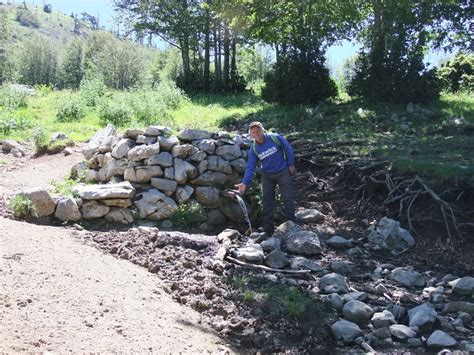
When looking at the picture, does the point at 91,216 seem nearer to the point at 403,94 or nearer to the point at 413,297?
the point at 413,297

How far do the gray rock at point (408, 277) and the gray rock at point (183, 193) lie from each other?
377 centimetres

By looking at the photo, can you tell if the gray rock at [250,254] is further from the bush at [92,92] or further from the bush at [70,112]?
the bush at [92,92]

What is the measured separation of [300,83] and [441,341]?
43.8ft

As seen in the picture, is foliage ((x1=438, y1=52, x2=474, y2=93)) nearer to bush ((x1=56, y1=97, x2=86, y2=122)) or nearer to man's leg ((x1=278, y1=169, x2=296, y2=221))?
bush ((x1=56, y1=97, x2=86, y2=122))

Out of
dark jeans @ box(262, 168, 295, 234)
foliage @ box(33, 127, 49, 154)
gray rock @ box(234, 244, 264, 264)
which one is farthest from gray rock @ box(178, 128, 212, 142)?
foliage @ box(33, 127, 49, 154)

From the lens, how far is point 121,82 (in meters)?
73.2

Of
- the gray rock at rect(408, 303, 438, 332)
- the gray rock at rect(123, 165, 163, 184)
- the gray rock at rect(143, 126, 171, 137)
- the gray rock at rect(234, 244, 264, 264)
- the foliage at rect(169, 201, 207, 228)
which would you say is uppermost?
the gray rock at rect(143, 126, 171, 137)

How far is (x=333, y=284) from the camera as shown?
21.0ft

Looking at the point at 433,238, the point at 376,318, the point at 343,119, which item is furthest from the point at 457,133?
the point at 376,318

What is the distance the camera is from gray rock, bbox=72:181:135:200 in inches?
338

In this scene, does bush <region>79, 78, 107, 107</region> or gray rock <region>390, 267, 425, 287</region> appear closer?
gray rock <region>390, 267, 425, 287</region>

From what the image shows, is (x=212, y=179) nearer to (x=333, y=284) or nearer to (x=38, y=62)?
(x=333, y=284)

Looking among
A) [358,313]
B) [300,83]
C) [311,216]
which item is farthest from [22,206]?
[300,83]

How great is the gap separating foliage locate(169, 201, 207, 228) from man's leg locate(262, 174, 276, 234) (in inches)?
43.8
